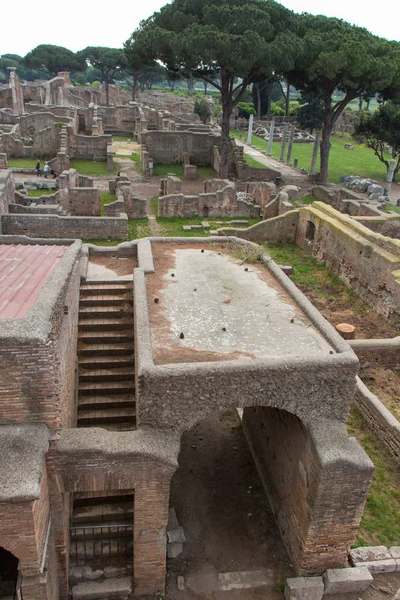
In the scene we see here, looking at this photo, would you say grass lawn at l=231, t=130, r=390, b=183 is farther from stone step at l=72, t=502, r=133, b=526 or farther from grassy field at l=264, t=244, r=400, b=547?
stone step at l=72, t=502, r=133, b=526

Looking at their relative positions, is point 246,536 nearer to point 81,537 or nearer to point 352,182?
point 81,537

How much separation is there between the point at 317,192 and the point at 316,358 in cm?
2420

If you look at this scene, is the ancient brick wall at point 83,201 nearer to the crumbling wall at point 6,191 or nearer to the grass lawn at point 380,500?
the crumbling wall at point 6,191

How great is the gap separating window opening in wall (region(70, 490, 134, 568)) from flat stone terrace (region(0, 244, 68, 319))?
3267 millimetres

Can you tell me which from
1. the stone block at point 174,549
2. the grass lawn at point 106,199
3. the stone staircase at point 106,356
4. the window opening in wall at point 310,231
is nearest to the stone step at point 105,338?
the stone staircase at point 106,356

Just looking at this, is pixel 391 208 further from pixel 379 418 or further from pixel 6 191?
pixel 6 191

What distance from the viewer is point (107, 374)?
8.76 m

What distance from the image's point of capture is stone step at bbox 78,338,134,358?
9.02 m

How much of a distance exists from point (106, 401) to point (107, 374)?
497 millimetres

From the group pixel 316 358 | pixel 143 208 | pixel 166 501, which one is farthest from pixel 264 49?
pixel 166 501

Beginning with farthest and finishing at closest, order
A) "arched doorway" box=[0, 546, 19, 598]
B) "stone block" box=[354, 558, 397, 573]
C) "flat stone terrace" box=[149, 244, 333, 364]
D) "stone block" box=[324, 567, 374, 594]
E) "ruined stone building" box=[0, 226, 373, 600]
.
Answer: "stone block" box=[354, 558, 397, 573]
"flat stone terrace" box=[149, 244, 333, 364]
"stone block" box=[324, 567, 374, 594]
"arched doorway" box=[0, 546, 19, 598]
"ruined stone building" box=[0, 226, 373, 600]

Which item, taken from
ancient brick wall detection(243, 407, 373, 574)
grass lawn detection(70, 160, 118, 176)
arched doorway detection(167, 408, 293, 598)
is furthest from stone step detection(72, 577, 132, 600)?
grass lawn detection(70, 160, 118, 176)

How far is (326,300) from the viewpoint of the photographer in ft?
53.9

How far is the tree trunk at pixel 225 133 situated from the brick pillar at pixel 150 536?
25.8 m
